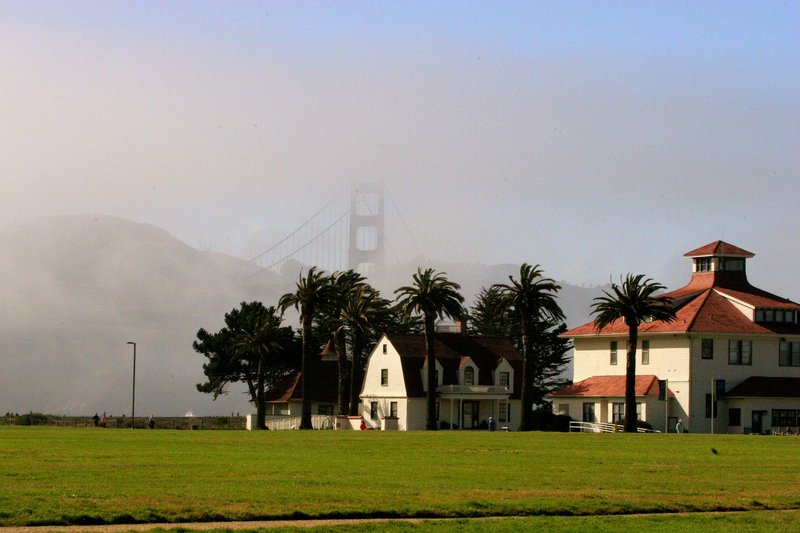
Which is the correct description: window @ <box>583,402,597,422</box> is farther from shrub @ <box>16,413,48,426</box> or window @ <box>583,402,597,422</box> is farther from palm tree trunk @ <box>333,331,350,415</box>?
shrub @ <box>16,413,48,426</box>

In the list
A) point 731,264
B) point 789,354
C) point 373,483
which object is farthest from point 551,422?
point 373,483

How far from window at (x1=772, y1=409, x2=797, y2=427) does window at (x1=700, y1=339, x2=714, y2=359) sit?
6.80m

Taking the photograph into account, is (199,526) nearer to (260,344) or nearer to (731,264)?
(260,344)

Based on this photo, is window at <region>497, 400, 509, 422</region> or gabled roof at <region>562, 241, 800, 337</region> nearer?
gabled roof at <region>562, 241, 800, 337</region>

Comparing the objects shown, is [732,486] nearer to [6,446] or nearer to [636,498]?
[636,498]

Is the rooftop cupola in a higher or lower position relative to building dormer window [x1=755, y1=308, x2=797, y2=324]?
higher

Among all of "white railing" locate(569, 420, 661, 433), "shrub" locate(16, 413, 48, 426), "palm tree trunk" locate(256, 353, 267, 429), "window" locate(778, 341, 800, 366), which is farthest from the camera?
"palm tree trunk" locate(256, 353, 267, 429)

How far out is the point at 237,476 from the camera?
37.6 metres

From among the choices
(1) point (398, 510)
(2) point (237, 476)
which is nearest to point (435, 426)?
(2) point (237, 476)

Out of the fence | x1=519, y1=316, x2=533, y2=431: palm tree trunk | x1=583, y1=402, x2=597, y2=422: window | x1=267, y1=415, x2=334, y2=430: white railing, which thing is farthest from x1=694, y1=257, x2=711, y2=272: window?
the fence

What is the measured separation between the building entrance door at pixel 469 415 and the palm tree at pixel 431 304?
645 cm

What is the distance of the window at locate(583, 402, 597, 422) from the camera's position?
4636 inches

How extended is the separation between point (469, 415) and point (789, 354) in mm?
27669

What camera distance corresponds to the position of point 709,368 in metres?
113
